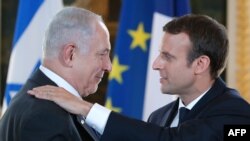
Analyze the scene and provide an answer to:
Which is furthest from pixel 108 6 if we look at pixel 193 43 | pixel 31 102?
pixel 31 102

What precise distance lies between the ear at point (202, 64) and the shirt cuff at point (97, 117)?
0.40m

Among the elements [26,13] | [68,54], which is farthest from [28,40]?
[68,54]

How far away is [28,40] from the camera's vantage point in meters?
3.45

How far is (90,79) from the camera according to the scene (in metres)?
1.92

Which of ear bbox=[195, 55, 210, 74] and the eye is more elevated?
the eye

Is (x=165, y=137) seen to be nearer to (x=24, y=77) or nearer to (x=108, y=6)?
(x=24, y=77)

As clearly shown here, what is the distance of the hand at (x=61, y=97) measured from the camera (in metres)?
1.76

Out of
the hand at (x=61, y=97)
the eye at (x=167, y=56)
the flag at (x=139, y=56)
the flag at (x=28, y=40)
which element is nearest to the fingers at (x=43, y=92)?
the hand at (x=61, y=97)

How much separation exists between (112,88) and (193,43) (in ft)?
4.26

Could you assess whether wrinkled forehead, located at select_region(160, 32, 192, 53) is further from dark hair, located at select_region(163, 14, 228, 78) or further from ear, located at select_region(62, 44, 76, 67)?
ear, located at select_region(62, 44, 76, 67)

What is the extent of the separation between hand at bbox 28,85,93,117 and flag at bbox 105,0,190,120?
1435mm

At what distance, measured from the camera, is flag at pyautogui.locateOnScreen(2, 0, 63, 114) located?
342 cm

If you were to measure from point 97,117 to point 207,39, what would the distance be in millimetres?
514

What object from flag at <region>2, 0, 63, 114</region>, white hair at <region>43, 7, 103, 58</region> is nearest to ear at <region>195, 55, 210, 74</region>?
white hair at <region>43, 7, 103, 58</region>
